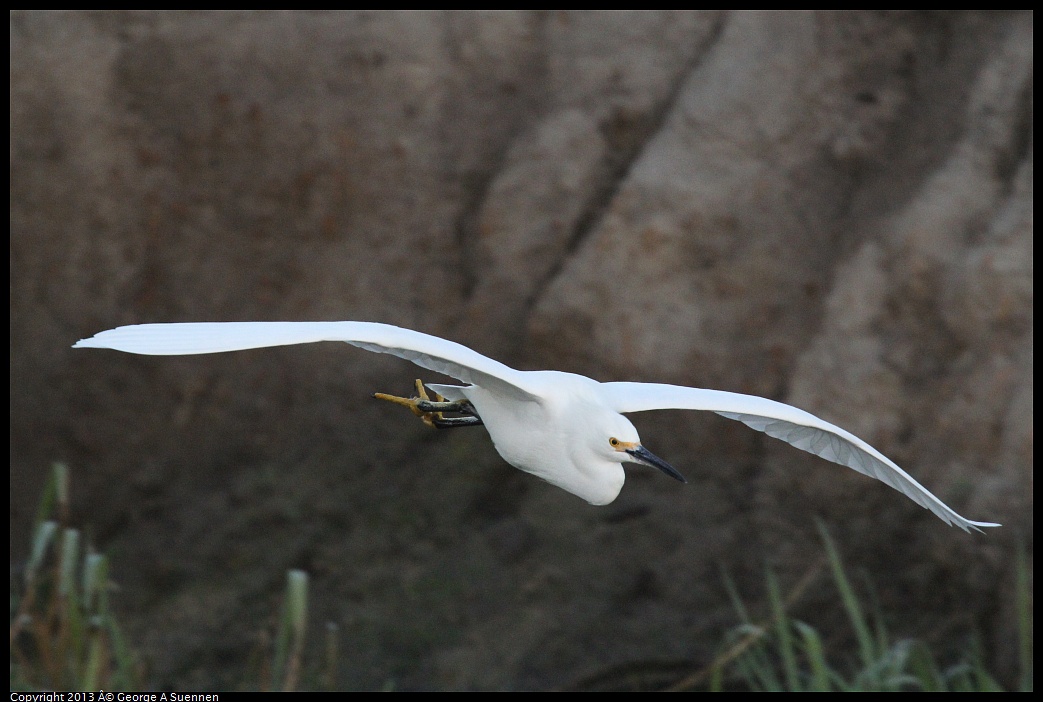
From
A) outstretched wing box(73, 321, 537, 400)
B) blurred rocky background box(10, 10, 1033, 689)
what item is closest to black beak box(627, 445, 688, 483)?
outstretched wing box(73, 321, 537, 400)

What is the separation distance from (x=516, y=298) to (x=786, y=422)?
251 centimetres

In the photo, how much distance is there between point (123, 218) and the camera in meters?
5.13

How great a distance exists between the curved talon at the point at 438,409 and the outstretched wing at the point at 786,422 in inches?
12.7

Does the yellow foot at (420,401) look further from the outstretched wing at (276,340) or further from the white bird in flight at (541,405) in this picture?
the outstretched wing at (276,340)

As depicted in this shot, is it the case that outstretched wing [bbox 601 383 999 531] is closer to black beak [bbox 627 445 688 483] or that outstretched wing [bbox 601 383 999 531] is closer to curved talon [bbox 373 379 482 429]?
black beak [bbox 627 445 688 483]

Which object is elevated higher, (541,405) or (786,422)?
(541,405)

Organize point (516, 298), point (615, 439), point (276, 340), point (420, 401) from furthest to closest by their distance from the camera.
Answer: point (516, 298)
point (420, 401)
point (615, 439)
point (276, 340)

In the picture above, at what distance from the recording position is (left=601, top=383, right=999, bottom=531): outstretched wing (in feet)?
7.61

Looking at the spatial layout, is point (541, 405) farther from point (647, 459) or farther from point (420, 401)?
point (420, 401)

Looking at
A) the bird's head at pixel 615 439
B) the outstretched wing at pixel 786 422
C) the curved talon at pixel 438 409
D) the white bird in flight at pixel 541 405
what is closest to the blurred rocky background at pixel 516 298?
the outstretched wing at pixel 786 422

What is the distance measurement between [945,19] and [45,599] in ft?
15.7

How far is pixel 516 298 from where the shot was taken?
4906 mm

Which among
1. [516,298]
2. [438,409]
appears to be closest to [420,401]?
[438,409]

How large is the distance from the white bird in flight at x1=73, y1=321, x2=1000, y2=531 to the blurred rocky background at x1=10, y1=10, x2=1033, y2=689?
5.85 feet
